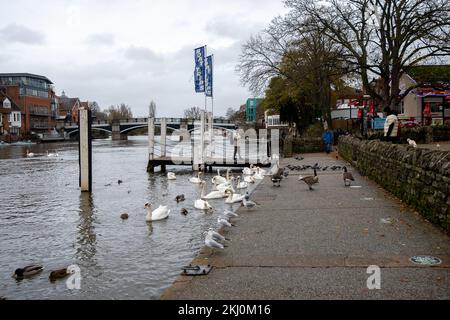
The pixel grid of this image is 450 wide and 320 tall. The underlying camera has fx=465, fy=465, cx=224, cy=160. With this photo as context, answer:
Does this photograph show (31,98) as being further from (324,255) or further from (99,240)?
(324,255)

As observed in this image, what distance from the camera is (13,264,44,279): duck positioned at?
26.5 ft

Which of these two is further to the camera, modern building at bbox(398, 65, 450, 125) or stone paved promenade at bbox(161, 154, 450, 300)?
modern building at bbox(398, 65, 450, 125)

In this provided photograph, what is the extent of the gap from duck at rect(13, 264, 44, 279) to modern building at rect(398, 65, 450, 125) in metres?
28.2

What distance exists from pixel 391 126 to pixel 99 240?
1013 cm

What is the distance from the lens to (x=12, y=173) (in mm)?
31234

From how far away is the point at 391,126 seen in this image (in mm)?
15492

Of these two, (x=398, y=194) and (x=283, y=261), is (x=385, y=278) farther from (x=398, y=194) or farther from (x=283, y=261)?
(x=398, y=194)

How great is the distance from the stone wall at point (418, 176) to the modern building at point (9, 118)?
90.6 meters

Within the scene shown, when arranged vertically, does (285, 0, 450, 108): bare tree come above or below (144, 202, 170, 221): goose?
above

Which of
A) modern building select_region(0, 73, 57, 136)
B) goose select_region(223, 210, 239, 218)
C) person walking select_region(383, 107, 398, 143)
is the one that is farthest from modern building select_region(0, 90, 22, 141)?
goose select_region(223, 210, 239, 218)

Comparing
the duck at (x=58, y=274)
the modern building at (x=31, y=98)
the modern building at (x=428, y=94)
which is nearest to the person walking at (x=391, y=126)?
the duck at (x=58, y=274)

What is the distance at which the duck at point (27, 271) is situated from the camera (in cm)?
807

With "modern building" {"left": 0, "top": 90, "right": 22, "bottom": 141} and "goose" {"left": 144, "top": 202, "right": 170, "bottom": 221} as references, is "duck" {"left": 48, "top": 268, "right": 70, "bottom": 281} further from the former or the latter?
"modern building" {"left": 0, "top": 90, "right": 22, "bottom": 141}

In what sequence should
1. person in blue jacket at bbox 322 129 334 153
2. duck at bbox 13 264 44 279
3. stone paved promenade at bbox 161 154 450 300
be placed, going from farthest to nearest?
person in blue jacket at bbox 322 129 334 153
duck at bbox 13 264 44 279
stone paved promenade at bbox 161 154 450 300
